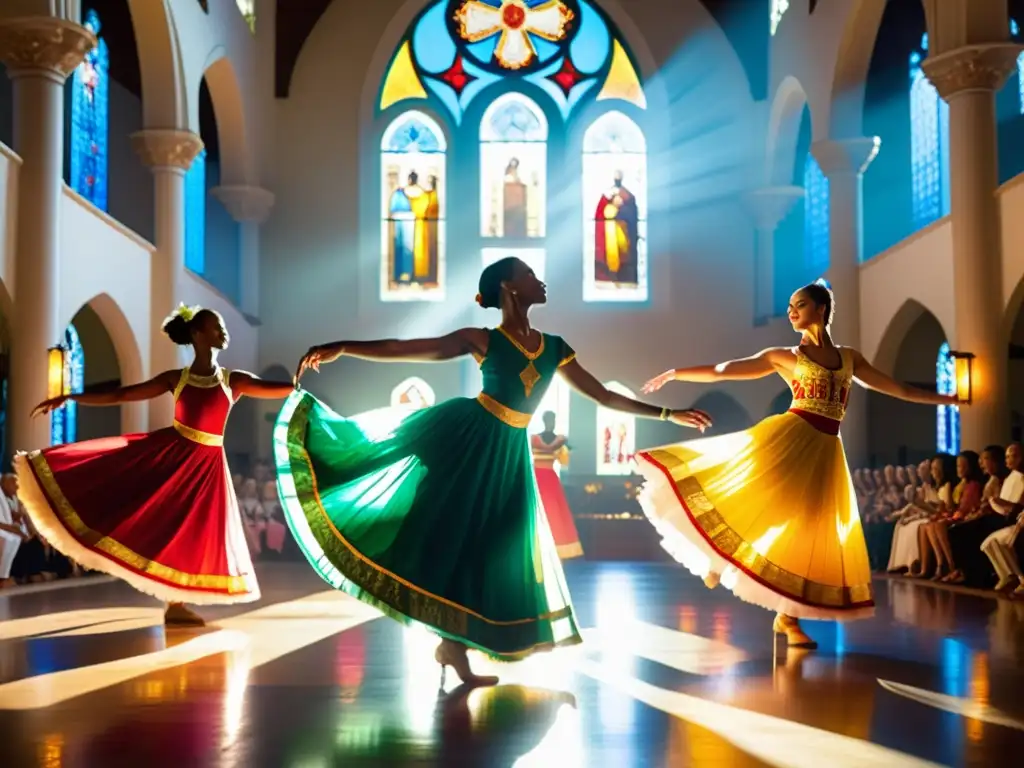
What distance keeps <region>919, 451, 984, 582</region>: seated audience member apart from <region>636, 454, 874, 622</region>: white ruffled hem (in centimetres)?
572

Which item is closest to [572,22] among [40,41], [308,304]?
[308,304]

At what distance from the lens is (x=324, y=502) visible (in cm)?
539

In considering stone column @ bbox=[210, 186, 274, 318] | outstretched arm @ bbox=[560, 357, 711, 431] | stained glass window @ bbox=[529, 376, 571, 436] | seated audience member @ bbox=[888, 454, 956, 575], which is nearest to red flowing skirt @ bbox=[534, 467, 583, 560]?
seated audience member @ bbox=[888, 454, 956, 575]

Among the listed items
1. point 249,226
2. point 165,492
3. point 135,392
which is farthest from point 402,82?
point 165,492

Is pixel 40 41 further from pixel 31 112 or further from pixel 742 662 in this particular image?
pixel 742 662

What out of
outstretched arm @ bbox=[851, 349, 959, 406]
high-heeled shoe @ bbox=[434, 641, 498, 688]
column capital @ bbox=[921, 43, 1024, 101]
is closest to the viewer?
high-heeled shoe @ bbox=[434, 641, 498, 688]

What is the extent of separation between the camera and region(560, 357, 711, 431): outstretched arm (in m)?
5.64

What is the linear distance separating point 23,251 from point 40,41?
6.34ft

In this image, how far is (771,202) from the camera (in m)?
22.3

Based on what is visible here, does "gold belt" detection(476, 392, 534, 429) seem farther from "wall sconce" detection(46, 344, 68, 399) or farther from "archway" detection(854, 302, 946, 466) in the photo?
"archway" detection(854, 302, 946, 466)

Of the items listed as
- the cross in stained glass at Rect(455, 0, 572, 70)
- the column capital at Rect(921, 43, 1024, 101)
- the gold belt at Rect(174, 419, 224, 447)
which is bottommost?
the gold belt at Rect(174, 419, 224, 447)

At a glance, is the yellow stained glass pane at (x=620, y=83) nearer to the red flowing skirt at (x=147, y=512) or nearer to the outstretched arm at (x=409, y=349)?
the red flowing skirt at (x=147, y=512)

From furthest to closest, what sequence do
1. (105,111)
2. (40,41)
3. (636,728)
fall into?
(105,111) → (40,41) → (636,728)

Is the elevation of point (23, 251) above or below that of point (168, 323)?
above
